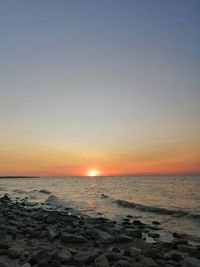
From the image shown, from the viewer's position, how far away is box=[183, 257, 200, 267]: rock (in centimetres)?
921

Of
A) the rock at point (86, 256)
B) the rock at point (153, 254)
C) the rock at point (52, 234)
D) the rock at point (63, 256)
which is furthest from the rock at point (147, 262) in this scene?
the rock at point (52, 234)

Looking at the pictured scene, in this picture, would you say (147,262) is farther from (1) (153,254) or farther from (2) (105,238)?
(2) (105,238)

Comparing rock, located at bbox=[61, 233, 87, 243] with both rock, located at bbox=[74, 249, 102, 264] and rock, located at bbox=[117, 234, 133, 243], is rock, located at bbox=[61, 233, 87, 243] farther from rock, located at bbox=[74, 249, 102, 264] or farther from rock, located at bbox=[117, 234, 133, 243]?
rock, located at bbox=[74, 249, 102, 264]

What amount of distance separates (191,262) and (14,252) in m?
5.27

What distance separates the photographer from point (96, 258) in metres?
9.14

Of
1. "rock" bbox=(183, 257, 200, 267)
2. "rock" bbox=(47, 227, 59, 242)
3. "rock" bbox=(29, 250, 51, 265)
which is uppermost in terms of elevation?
"rock" bbox=(47, 227, 59, 242)

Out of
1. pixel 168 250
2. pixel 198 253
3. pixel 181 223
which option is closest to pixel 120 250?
pixel 168 250

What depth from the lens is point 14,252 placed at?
924cm

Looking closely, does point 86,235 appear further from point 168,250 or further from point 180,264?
point 180,264

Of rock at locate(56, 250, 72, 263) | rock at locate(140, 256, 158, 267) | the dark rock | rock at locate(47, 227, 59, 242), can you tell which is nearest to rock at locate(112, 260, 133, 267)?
rock at locate(140, 256, 158, 267)

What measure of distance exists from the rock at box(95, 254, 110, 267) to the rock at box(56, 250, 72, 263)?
2.68 ft

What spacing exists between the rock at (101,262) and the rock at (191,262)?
2410 millimetres

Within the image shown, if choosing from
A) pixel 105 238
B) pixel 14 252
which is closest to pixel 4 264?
pixel 14 252

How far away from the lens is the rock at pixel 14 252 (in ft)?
29.9
